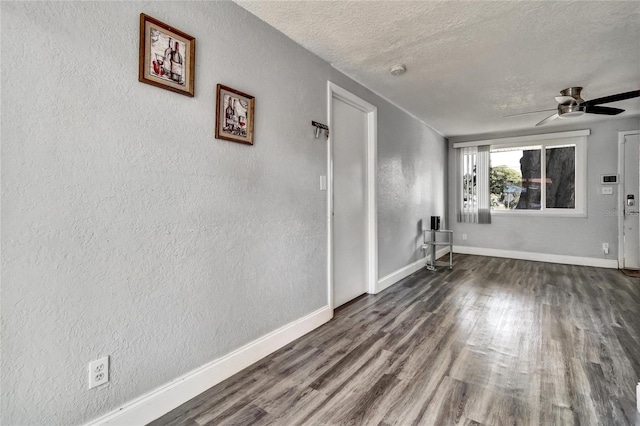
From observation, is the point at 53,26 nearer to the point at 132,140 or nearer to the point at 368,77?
the point at 132,140

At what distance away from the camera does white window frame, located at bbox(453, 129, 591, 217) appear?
4938 mm

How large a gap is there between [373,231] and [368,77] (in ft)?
5.61

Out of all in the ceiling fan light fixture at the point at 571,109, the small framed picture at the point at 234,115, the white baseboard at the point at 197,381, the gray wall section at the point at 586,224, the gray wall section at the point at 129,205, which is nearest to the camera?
the gray wall section at the point at 129,205

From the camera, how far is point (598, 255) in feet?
15.9

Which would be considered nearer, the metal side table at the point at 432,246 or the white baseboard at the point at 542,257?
the metal side table at the point at 432,246

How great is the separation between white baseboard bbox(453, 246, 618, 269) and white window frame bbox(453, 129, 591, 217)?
0.73 meters

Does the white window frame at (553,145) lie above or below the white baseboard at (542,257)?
above

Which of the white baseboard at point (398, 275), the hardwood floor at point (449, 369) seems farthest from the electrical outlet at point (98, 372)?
the white baseboard at point (398, 275)

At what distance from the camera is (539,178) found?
539 centimetres

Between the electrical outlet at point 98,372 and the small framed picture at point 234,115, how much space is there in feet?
4.15

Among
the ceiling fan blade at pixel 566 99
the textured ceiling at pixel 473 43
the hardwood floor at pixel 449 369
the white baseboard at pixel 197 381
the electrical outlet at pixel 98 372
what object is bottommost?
the hardwood floor at pixel 449 369

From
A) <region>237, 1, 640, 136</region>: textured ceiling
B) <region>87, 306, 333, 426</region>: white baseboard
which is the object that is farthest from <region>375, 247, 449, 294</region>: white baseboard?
<region>237, 1, 640, 136</region>: textured ceiling

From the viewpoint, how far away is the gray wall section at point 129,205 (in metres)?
1.11

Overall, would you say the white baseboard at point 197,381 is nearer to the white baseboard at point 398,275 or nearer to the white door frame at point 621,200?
the white baseboard at point 398,275
